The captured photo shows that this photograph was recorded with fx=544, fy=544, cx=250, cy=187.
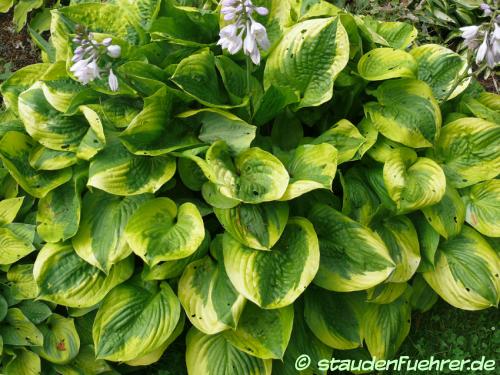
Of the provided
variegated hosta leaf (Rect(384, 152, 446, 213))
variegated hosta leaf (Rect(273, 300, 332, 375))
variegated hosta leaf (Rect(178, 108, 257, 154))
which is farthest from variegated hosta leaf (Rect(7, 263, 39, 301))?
variegated hosta leaf (Rect(384, 152, 446, 213))

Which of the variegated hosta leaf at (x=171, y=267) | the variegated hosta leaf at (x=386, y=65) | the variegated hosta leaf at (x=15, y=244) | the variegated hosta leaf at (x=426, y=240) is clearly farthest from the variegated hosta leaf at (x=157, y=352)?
the variegated hosta leaf at (x=386, y=65)

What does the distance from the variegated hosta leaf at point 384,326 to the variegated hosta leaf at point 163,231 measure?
0.97 meters

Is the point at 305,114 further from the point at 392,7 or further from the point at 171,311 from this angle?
the point at 392,7

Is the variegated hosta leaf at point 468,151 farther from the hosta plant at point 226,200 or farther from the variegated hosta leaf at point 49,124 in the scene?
the variegated hosta leaf at point 49,124

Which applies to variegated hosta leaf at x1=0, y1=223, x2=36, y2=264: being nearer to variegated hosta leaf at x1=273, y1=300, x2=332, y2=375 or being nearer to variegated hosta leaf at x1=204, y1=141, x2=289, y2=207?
variegated hosta leaf at x1=204, y1=141, x2=289, y2=207

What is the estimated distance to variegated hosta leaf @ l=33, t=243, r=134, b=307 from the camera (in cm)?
240

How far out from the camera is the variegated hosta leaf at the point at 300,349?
2.59m

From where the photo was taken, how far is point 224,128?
2.53 meters

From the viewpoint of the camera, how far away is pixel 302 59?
8.64 feet

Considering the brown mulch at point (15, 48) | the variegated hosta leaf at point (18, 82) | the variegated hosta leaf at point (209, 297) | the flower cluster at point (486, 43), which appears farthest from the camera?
the brown mulch at point (15, 48)

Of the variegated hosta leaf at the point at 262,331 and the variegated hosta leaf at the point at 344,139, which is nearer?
the variegated hosta leaf at the point at 262,331

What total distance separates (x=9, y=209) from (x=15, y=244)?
21cm

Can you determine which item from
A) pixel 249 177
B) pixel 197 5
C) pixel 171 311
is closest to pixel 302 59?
pixel 249 177

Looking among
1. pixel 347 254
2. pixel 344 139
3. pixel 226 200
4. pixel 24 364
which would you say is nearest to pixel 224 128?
pixel 226 200
